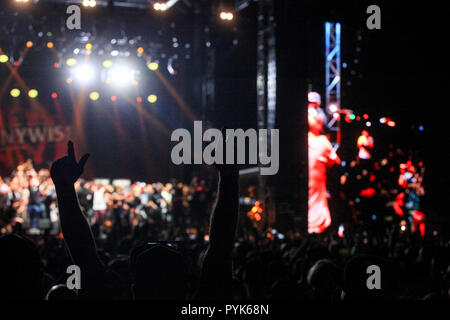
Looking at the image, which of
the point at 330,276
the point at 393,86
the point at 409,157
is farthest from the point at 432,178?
the point at 330,276

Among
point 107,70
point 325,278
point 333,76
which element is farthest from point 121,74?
point 325,278

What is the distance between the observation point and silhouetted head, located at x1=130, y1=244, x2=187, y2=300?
240 centimetres

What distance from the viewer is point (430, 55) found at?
15047 mm

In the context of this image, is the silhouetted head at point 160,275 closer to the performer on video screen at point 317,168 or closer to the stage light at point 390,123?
the performer on video screen at point 317,168

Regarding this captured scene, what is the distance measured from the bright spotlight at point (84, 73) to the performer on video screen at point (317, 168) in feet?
23.2

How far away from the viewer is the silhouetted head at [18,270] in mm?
2342

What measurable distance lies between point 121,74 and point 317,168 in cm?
734

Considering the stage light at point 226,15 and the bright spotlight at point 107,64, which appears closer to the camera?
the stage light at point 226,15

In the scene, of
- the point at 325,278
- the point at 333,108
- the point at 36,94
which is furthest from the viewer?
the point at 36,94

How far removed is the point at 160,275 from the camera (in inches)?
95.0

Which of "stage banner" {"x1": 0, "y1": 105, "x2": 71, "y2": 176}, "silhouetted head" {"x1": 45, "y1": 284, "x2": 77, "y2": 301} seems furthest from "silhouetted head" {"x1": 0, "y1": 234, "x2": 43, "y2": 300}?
"stage banner" {"x1": 0, "y1": 105, "x2": 71, "y2": 176}

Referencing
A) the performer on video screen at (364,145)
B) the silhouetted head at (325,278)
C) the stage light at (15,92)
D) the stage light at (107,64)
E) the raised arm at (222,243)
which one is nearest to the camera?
the raised arm at (222,243)

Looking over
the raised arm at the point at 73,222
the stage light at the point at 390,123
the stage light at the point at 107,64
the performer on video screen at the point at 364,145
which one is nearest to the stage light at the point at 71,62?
the stage light at the point at 107,64

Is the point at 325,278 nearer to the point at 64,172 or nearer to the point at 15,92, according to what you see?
the point at 64,172
